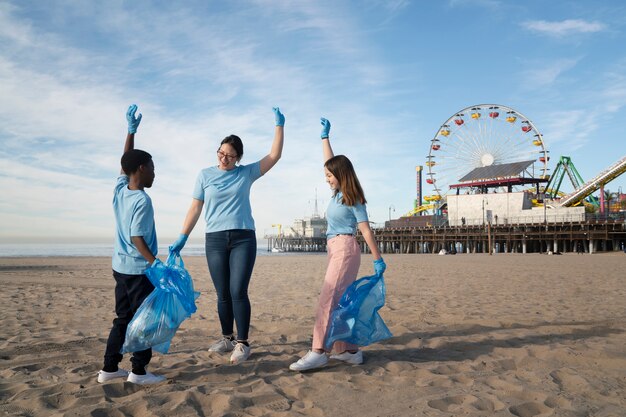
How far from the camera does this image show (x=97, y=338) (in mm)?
4609

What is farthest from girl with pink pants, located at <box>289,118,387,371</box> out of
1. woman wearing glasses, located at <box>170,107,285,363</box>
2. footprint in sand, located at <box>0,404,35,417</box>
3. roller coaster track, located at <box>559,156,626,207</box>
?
roller coaster track, located at <box>559,156,626,207</box>

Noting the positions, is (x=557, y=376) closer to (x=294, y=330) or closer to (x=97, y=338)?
(x=294, y=330)

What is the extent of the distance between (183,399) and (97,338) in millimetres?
2308

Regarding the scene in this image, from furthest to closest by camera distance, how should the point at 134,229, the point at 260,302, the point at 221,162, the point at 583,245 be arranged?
the point at 583,245 → the point at 260,302 → the point at 221,162 → the point at 134,229

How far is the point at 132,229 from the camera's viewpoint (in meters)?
3.03

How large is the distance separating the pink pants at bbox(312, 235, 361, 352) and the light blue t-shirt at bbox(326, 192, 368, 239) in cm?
7

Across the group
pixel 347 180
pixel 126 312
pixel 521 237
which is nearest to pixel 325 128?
pixel 347 180

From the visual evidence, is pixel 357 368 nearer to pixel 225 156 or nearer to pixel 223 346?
pixel 223 346

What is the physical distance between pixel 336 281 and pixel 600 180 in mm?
47229

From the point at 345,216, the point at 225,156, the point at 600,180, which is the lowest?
the point at 345,216

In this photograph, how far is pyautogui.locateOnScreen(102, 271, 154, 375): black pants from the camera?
3086 millimetres

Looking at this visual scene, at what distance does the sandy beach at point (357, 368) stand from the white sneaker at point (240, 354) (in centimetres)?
5

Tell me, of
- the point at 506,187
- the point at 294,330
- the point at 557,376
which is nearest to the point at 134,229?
the point at 294,330

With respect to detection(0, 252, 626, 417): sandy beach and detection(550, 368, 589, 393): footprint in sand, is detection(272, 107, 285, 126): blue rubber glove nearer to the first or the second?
detection(0, 252, 626, 417): sandy beach
